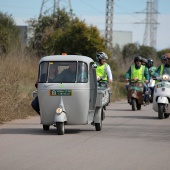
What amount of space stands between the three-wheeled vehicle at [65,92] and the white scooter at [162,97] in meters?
5.17

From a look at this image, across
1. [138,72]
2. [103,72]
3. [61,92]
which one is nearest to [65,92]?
[61,92]

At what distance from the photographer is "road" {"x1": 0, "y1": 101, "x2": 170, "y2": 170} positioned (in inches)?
384

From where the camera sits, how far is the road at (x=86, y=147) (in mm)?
9766

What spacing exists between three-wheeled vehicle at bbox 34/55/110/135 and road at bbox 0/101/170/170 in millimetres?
393

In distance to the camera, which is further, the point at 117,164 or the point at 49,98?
the point at 49,98

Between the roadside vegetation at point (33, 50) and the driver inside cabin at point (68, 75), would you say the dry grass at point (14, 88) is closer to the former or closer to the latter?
the roadside vegetation at point (33, 50)

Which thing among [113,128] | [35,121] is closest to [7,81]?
[35,121]

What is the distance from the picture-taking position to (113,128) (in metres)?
15.9

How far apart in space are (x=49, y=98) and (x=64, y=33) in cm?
2142

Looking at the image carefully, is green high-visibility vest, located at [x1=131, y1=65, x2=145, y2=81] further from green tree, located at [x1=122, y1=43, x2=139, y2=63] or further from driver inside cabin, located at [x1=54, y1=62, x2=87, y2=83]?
green tree, located at [x1=122, y1=43, x2=139, y2=63]

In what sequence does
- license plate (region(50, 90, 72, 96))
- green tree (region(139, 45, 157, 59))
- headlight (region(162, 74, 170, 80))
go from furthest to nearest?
green tree (region(139, 45, 157, 59)), headlight (region(162, 74, 170, 80)), license plate (region(50, 90, 72, 96))

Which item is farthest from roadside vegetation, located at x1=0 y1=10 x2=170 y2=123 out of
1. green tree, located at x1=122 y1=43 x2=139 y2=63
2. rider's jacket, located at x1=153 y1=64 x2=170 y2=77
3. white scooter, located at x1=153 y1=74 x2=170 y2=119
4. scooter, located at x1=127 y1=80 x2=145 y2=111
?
Result: green tree, located at x1=122 y1=43 x2=139 y2=63

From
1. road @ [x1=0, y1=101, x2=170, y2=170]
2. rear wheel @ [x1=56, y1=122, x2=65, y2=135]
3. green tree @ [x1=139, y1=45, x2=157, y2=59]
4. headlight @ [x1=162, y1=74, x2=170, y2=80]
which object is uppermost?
green tree @ [x1=139, y1=45, x2=157, y2=59]

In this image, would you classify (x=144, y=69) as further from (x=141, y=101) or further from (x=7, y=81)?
(x=7, y=81)
